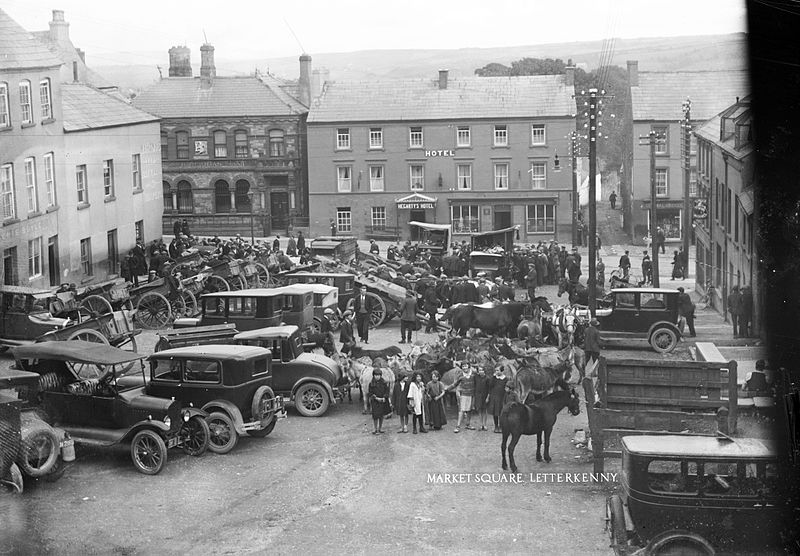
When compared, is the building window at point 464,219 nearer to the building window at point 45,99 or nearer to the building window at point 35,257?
the building window at point 45,99

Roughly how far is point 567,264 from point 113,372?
14532 millimetres

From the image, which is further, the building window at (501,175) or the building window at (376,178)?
the building window at (376,178)

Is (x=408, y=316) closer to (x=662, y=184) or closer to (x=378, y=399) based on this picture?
(x=378, y=399)

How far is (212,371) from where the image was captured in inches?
551

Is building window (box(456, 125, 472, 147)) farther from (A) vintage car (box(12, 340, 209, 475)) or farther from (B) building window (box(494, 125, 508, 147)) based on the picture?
(A) vintage car (box(12, 340, 209, 475))

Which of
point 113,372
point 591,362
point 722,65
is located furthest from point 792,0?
point 722,65

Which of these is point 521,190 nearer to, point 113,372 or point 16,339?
point 16,339

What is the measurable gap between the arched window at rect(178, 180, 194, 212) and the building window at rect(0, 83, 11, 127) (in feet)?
20.1

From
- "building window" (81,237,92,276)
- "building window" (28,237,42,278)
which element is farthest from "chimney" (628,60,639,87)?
"building window" (28,237,42,278)

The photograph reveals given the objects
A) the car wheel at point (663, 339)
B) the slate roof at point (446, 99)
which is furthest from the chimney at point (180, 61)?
the car wheel at point (663, 339)

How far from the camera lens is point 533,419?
13.2 meters

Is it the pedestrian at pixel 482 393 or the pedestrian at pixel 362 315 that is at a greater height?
the pedestrian at pixel 362 315

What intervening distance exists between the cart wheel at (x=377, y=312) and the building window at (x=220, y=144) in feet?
21.1

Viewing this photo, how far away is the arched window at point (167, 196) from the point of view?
80.7 feet
